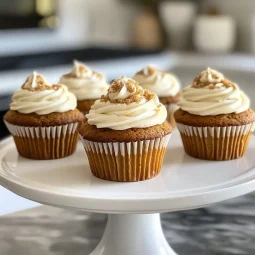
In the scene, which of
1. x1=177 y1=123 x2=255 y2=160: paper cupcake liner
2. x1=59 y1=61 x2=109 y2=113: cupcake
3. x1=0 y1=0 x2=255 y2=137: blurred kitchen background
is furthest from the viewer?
x1=0 y1=0 x2=255 y2=137: blurred kitchen background

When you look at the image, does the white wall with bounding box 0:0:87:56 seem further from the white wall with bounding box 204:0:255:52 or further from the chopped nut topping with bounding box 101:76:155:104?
the chopped nut topping with bounding box 101:76:155:104

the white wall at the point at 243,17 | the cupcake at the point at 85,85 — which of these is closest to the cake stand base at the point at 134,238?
the cupcake at the point at 85,85

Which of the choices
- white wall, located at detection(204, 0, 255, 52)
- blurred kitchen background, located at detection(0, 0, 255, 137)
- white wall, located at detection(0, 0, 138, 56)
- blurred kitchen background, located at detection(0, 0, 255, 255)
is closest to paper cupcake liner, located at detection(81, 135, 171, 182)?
blurred kitchen background, located at detection(0, 0, 255, 255)

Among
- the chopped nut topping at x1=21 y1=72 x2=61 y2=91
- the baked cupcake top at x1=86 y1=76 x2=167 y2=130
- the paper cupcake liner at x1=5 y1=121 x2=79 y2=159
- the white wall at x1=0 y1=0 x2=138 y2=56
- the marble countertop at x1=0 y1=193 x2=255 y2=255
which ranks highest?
the baked cupcake top at x1=86 y1=76 x2=167 y2=130

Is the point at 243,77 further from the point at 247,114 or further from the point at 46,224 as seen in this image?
the point at 46,224

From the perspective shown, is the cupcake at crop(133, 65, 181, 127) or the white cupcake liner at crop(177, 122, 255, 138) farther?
the cupcake at crop(133, 65, 181, 127)

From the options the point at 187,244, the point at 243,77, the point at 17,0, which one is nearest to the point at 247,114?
the point at 187,244
